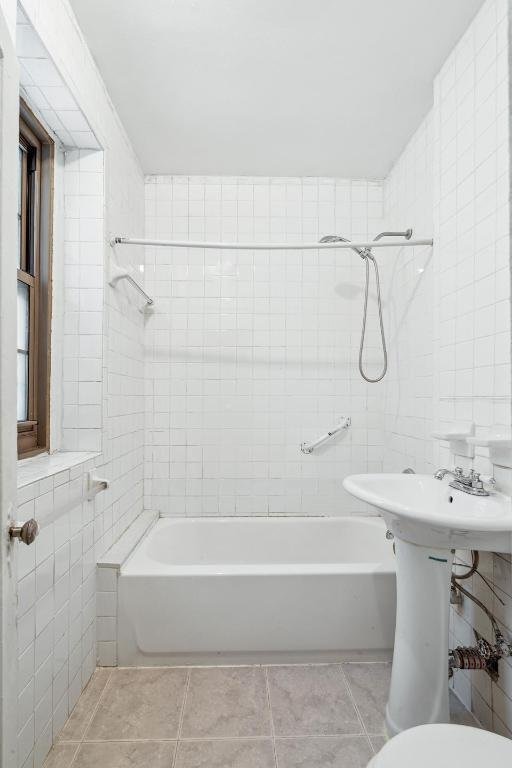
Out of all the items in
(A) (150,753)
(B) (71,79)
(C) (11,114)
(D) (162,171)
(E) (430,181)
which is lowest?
(A) (150,753)

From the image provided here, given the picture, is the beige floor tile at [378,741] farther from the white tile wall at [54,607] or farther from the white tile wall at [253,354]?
the white tile wall at [253,354]

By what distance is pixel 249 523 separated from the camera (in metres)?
2.40

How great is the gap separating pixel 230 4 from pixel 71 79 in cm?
61

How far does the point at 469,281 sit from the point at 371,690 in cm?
159

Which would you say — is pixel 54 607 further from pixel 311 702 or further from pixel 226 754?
pixel 311 702

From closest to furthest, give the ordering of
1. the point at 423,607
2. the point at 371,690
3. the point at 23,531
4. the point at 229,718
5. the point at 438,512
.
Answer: the point at 23,531, the point at 438,512, the point at 423,607, the point at 229,718, the point at 371,690

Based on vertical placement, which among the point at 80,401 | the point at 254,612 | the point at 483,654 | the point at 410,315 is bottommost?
the point at 254,612

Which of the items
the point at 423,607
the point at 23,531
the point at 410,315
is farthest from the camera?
the point at 410,315

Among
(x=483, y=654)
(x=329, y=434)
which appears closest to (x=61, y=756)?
(x=483, y=654)

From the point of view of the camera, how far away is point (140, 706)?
1.50m

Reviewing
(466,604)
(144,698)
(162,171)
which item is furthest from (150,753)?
(162,171)

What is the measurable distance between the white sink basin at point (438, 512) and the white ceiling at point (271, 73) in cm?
162

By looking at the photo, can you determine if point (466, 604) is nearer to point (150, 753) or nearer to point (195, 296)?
point (150, 753)

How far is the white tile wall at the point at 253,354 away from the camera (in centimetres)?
247
